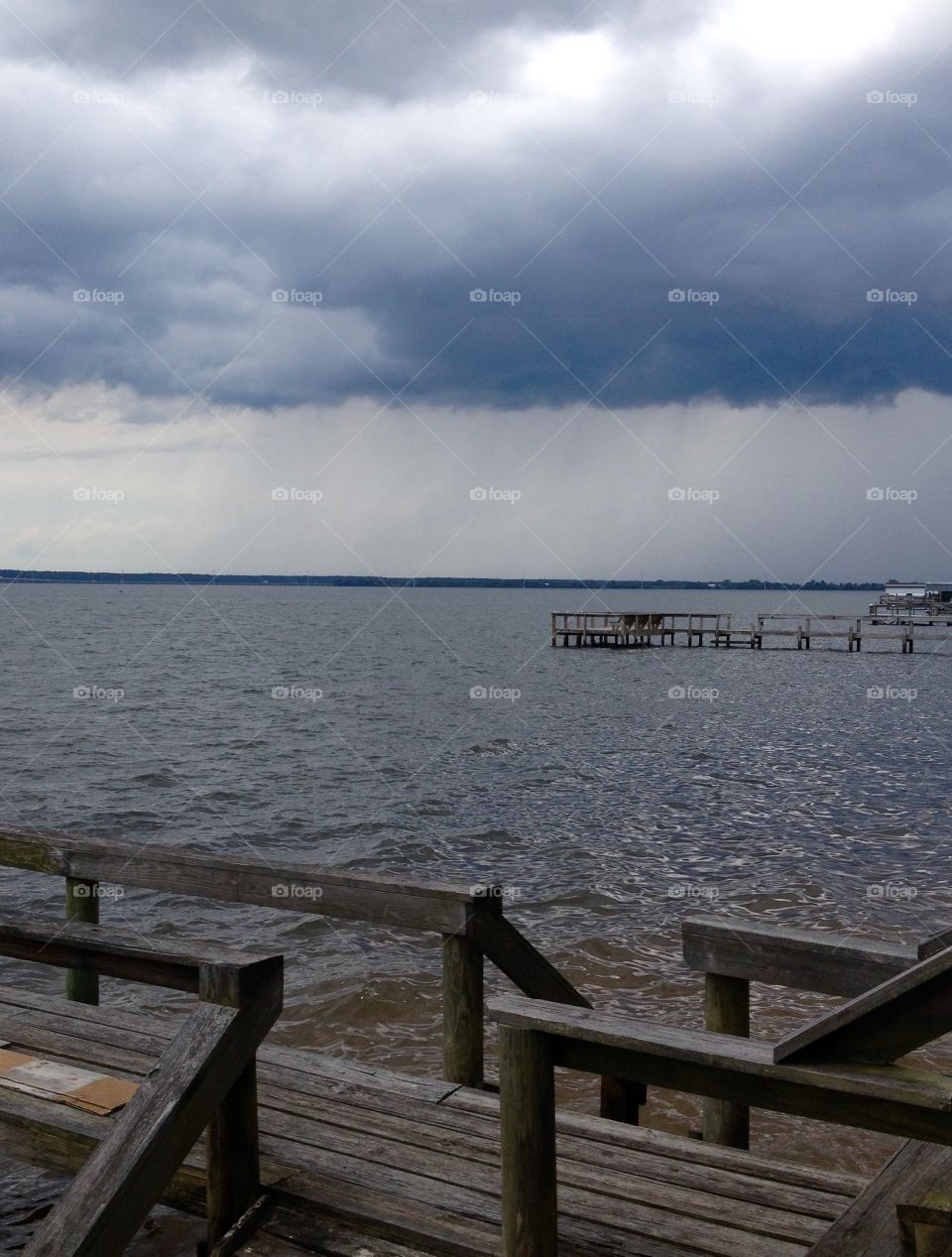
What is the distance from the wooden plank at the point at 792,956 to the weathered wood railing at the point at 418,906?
705mm

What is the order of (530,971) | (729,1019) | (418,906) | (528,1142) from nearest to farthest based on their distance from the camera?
1. (528,1142)
2. (729,1019)
3. (418,906)
4. (530,971)

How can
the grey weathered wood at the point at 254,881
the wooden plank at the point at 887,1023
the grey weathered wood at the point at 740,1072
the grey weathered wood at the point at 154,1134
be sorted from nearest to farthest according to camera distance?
1. the wooden plank at the point at 887,1023
2. the grey weathered wood at the point at 740,1072
3. the grey weathered wood at the point at 154,1134
4. the grey weathered wood at the point at 254,881

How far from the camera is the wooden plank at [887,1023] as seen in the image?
6.93 feet

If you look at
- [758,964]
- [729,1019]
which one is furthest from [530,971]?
[758,964]

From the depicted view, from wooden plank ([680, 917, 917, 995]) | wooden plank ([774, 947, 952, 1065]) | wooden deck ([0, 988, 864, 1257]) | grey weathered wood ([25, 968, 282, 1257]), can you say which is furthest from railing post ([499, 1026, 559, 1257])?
wooden plank ([680, 917, 917, 995])

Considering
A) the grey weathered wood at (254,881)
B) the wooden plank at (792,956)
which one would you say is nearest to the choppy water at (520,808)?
the wooden plank at (792,956)

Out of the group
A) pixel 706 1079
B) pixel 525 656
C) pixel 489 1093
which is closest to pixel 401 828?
pixel 489 1093

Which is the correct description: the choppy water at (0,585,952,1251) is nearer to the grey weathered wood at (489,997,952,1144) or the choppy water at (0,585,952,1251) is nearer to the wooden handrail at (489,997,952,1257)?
the wooden handrail at (489,997,952,1257)

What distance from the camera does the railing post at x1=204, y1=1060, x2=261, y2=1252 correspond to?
3344 mm

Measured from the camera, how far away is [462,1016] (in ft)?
15.8

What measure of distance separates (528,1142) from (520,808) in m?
15.2

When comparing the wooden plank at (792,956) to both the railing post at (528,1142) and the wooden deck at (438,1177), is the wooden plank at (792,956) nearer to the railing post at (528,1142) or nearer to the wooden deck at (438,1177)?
the wooden deck at (438,1177)

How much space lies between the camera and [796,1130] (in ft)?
21.7

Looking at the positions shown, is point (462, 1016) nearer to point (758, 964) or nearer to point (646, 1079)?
point (758, 964)
